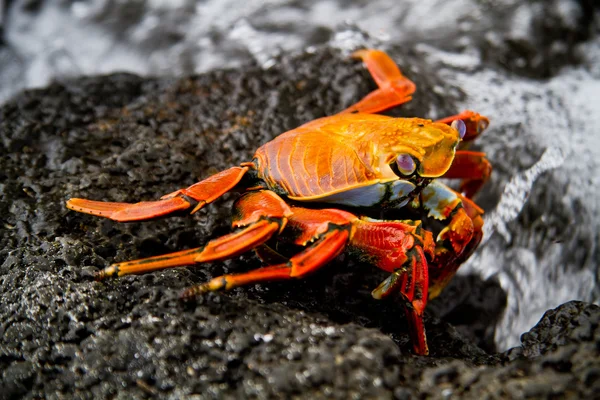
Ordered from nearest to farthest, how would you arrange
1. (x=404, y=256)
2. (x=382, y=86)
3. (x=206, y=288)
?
1. (x=206, y=288)
2. (x=404, y=256)
3. (x=382, y=86)

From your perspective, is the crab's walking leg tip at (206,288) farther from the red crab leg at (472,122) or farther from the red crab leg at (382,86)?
the red crab leg at (472,122)

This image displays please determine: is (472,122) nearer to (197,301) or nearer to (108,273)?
(197,301)

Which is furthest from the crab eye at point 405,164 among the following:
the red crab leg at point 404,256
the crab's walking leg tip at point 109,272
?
the crab's walking leg tip at point 109,272

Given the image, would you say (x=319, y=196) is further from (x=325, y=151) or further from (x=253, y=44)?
(x=253, y=44)

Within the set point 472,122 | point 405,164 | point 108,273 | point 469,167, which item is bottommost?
point 469,167

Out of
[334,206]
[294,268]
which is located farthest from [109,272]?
[334,206]

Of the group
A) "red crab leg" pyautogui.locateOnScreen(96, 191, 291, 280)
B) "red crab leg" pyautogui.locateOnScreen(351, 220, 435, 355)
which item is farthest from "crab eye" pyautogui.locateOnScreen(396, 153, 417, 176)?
"red crab leg" pyautogui.locateOnScreen(96, 191, 291, 280)
